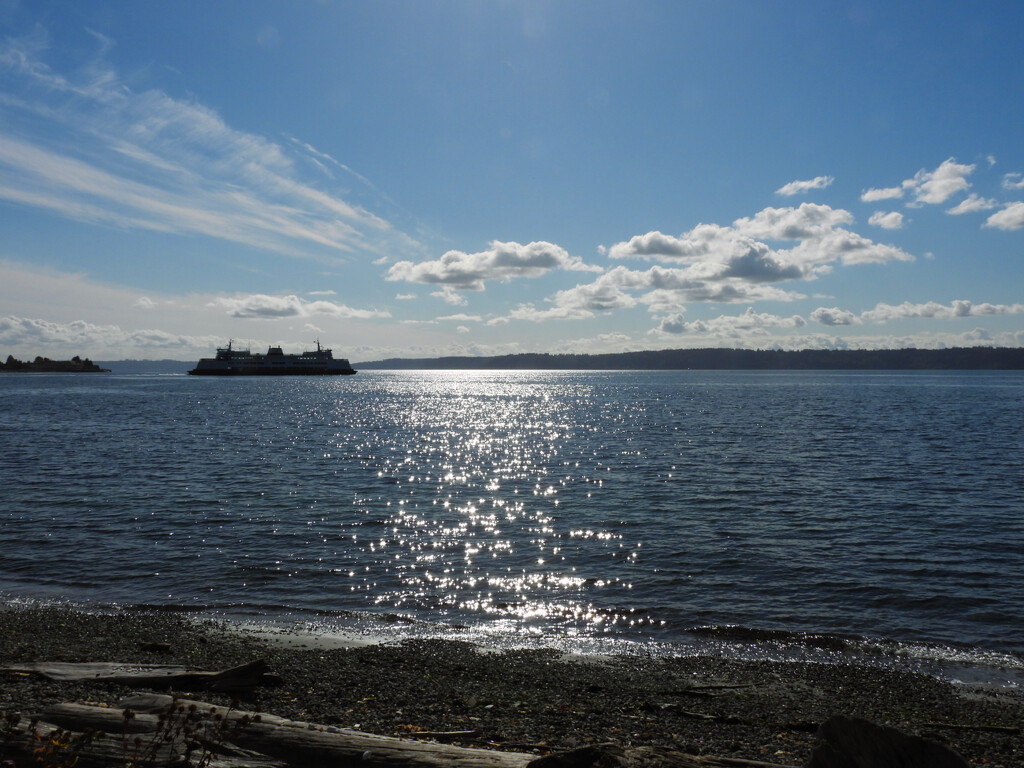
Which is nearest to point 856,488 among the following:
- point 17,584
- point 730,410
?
point 17,584

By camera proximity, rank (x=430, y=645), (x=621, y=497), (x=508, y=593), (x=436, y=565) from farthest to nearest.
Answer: (x=621, y=497) < (x=436, y=565) < (x=508, y=593) < (x=430, y=645)

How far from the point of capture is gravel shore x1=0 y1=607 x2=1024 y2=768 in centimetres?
916

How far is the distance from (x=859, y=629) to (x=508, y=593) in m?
8.46

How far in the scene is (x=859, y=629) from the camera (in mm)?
14914

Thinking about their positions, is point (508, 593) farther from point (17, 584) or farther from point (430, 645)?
point (17, 584)

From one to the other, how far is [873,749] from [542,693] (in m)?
6.37

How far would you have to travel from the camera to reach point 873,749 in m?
5.57

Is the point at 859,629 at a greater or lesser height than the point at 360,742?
lesser

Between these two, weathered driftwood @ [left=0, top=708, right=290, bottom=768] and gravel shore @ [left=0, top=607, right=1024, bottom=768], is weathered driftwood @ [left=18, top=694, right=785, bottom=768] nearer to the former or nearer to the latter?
weathered driftwood @ [left=0, top=708, right=290, bottom=768]

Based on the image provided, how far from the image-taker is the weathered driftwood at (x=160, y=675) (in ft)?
33.1

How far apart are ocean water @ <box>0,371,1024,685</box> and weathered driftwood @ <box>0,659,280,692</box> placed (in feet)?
14.7

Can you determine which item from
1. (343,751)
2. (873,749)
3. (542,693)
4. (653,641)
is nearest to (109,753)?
(343,751)

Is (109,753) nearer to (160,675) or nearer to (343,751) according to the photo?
(343,751)

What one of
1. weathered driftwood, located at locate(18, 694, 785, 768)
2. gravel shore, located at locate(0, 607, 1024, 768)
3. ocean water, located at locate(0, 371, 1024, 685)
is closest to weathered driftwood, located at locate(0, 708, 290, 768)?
weathered driftwood, located at locate(18, 694, 785, 768)
